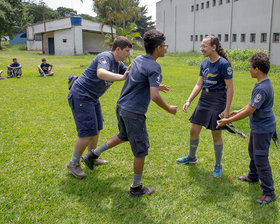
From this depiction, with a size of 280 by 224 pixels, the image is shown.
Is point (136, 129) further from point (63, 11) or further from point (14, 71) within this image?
point (63, 11)

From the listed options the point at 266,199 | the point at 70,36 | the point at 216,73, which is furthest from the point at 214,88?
the point at 70,36

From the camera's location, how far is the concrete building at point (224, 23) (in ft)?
79.0

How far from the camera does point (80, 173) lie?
397cm

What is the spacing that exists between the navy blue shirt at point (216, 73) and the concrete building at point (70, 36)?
110 ft

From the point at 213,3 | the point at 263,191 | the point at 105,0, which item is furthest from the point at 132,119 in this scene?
the point at 213,3

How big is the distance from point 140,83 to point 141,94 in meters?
0.14

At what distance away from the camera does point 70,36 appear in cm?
3675

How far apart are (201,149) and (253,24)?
25267 millimetres

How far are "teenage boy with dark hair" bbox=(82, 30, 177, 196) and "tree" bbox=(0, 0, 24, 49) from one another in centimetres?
3747

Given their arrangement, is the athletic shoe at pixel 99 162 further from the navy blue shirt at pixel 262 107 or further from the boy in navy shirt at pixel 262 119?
the navy blue shirt at pixel 262 107

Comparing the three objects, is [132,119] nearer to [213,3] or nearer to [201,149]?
[201,149]

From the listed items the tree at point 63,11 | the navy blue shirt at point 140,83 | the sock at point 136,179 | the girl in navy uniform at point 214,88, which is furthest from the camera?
the tree at point 63,11

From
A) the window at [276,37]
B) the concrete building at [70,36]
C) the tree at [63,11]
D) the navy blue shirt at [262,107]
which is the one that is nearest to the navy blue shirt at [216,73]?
the navy blue shirt at [262,107]

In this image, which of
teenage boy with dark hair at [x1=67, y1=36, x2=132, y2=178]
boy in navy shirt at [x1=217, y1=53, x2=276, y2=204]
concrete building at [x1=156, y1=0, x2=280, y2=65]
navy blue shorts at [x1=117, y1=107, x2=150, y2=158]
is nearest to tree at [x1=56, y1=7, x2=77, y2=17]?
concrete building at [x1=156, y1=0, x2=280, y2=65]
